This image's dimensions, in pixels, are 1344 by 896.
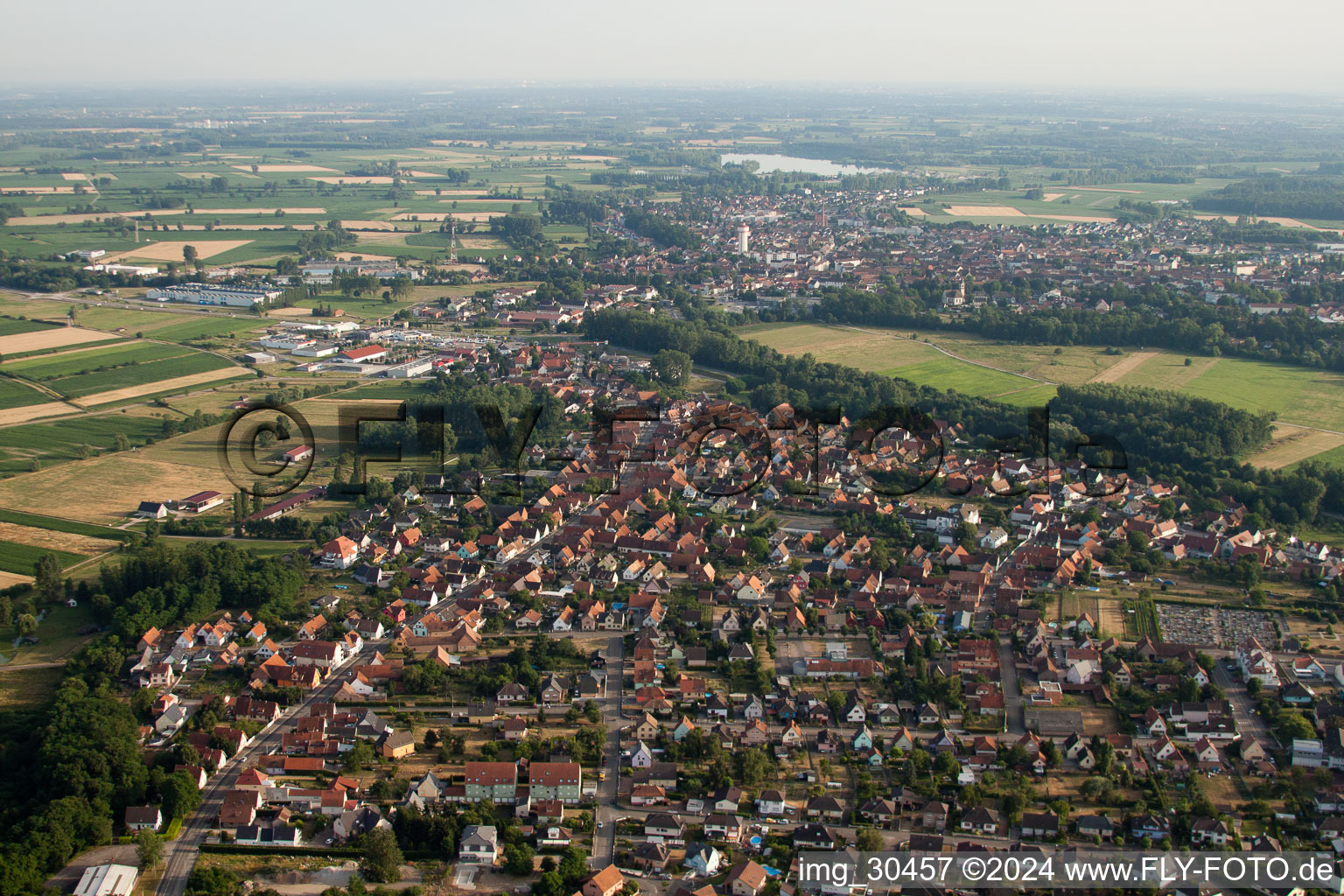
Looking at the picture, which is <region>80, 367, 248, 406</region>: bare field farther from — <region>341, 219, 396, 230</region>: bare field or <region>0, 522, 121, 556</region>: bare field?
<region>341, 219, 396, 230</region>: bare field

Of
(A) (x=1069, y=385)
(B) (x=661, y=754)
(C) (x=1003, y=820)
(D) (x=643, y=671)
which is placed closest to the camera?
(C) (x=1003, y=820)

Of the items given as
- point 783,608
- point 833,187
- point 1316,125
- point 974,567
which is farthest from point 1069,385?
point 1316,125

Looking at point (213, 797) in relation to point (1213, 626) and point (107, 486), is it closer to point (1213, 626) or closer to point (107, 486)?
point (107, 486)

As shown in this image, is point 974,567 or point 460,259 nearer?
point 974,567

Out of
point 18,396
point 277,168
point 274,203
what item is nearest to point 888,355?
point 18,396

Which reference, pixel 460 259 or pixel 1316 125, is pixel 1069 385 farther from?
pixel 1316 125

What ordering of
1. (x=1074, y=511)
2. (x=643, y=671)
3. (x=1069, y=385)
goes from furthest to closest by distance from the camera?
1. (x=1069, y=385)
2. (x=1074, y=511)
3. (x=643, y=671)
